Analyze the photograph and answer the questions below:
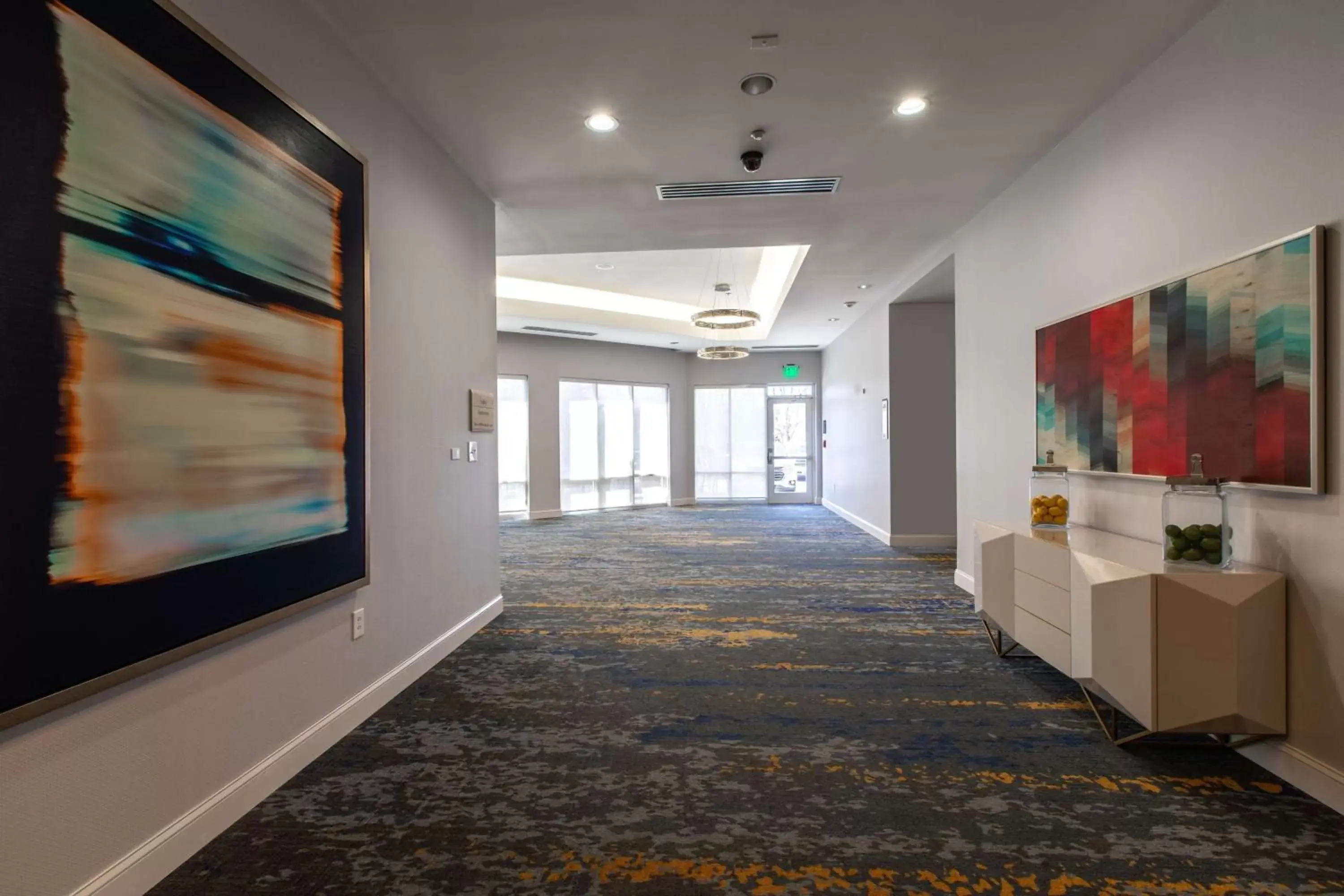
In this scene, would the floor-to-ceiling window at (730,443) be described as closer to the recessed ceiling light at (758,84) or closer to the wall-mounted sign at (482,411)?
the wall-mounted sign at (482,411)

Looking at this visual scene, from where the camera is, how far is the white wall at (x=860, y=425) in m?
7.66

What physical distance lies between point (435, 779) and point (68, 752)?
113 centimetres

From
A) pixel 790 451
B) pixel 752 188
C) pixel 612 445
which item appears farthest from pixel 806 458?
pixel 752 188

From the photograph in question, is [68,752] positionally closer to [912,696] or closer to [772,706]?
[772,706]

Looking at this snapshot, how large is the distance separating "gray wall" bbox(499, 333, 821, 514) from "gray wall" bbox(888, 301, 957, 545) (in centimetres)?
479

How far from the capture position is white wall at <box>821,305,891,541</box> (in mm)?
7664

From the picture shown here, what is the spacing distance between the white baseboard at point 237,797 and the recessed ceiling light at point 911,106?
154 inches

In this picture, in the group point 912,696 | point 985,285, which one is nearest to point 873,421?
point 985,285

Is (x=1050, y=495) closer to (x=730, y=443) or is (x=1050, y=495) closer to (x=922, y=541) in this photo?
(x=922, y=541)

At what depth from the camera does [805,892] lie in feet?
5.71

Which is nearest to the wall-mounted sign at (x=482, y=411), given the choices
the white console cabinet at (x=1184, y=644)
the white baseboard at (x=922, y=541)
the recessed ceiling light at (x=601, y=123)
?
the recessed ceiling light at (x=601, y=123)

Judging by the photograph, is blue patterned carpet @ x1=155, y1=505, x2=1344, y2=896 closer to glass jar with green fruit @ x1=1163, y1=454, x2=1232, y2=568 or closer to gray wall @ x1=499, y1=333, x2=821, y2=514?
glass jar with green fruit @ x1=1163, y1=454, x2=1232, y2=568

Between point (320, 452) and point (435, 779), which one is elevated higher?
point (320, 452)

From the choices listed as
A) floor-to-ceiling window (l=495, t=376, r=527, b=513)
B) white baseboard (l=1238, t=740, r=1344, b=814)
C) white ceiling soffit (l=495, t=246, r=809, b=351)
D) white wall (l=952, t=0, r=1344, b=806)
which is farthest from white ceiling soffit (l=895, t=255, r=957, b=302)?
floor-to-ceiling window (l=495, t=376, r=527, b=513)
